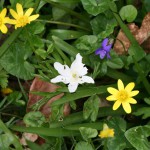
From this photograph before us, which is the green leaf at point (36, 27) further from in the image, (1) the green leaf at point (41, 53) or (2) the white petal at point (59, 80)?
(2) the white petal at point (59, 80)

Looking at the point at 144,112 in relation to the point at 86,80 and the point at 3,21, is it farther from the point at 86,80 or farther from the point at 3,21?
the point at 3,21

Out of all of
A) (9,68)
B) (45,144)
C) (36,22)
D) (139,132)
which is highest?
(36,22)

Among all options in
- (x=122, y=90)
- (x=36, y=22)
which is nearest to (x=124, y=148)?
(x=122, y=90)

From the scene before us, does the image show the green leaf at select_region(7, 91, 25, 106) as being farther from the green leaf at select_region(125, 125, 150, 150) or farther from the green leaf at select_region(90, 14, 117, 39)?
the green leaf at select_region(125, 125, 150, 150)

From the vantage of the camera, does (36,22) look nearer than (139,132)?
No

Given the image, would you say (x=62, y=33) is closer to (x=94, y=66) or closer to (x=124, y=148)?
(x=94, y=66)

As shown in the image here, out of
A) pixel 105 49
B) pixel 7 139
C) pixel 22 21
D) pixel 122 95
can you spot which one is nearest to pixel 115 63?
pixel 105 49

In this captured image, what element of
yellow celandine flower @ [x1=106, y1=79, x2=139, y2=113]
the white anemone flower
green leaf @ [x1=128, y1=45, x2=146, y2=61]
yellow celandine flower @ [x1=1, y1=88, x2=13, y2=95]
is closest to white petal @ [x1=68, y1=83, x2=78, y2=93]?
the white anemone flower
